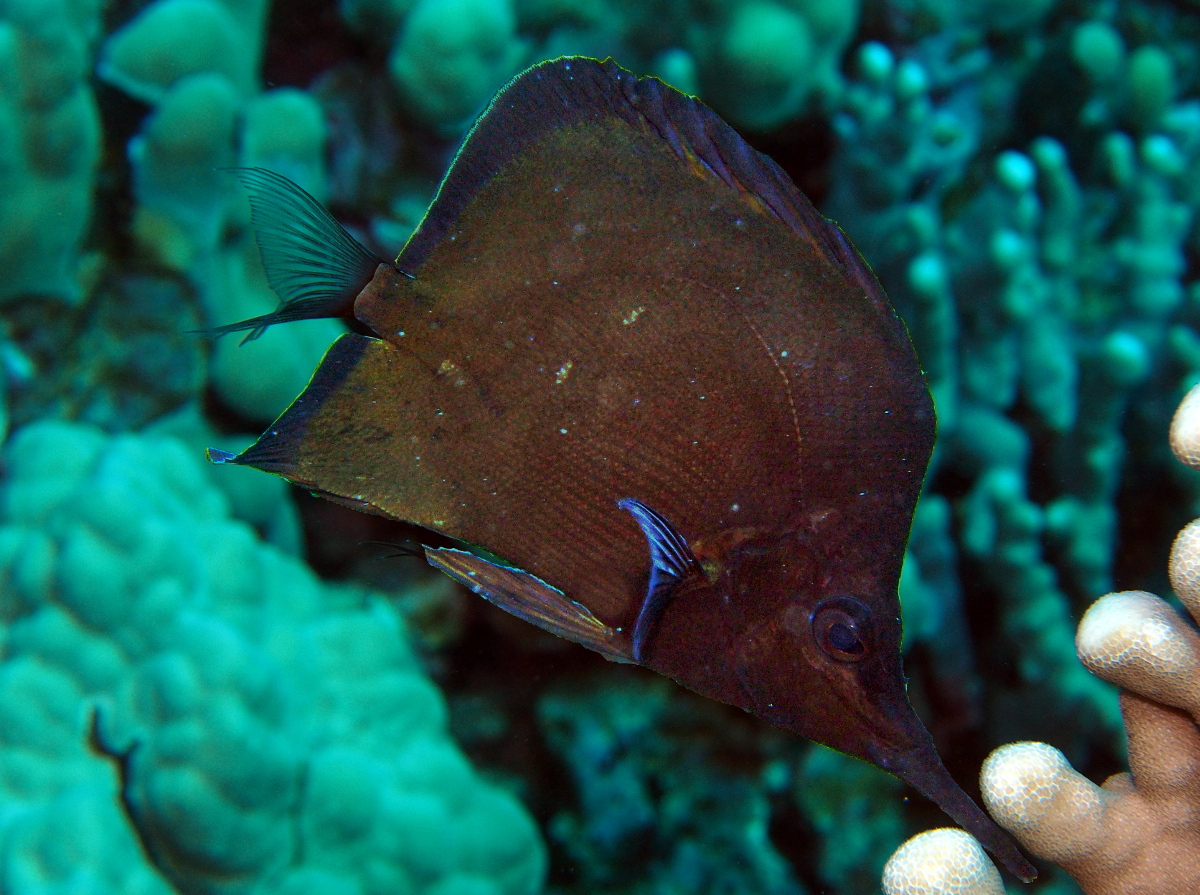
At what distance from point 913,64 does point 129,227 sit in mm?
1871

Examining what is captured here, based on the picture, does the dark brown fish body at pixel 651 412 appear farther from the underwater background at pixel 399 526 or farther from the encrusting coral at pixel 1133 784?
the underwater background at pixel 399 526

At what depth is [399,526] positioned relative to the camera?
78.5 inches

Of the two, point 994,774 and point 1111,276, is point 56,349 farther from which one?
point 1111,276

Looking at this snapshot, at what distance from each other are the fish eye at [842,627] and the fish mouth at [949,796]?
4.7 inches

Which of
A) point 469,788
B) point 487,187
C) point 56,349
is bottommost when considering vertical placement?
point 469,788

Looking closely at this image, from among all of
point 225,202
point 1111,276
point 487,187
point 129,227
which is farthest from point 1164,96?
point 129,227

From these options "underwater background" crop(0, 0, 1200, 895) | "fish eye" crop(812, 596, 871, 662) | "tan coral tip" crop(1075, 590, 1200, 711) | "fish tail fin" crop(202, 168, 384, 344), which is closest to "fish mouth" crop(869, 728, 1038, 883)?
"fish eye" crop(812, 596, 871, 662)

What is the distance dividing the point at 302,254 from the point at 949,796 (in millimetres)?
1032

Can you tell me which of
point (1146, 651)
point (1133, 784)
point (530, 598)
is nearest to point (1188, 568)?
point (1146, 651)

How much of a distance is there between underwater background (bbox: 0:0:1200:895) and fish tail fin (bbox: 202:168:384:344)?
79 centimetres

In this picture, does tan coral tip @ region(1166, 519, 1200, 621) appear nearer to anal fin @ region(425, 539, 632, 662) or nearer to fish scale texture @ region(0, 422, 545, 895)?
anal fin @ region(425, 539, 632, 662)

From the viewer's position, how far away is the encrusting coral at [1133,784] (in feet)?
3.85

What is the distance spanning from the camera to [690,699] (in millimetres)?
2148

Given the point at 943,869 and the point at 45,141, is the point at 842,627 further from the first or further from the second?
the point at 45,141
